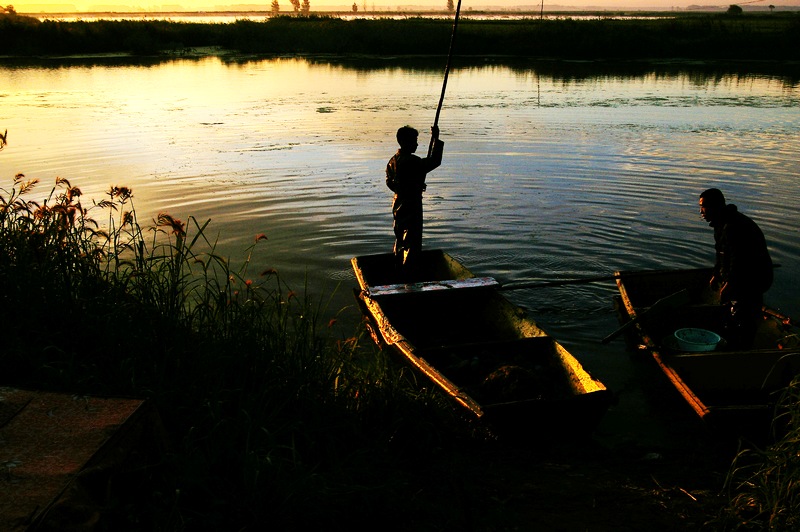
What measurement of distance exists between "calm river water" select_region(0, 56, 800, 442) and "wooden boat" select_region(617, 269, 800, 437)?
1.79 ft

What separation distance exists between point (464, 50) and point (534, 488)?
4156 centimetres

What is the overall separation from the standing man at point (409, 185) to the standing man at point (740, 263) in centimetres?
291

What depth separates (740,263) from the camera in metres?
6.23

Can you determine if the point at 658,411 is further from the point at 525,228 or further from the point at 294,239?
the point at 294,239

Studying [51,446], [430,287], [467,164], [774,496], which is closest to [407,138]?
[430,287]

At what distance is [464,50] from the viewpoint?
142 ft

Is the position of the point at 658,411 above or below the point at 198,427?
below

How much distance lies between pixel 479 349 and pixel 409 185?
8.11ft

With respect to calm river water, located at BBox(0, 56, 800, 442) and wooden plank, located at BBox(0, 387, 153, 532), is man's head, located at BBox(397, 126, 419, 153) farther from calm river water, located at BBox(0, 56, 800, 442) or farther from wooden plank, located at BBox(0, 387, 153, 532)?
wooden plank, located at BBox(0, 387, 153, 532)

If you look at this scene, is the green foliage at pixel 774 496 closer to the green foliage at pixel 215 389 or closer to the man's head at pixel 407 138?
the green foliage at pixel 215 389

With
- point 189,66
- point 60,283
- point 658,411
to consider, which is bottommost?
point 658,411

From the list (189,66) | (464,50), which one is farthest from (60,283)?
(464,50)

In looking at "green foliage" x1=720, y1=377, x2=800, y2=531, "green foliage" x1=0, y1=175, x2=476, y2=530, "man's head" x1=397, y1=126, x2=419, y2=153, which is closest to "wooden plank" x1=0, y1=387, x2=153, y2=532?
"green foliage" x1=0, y1=175, x2=476, y2=530

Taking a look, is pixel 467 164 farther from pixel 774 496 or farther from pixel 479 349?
pixel 774 496
